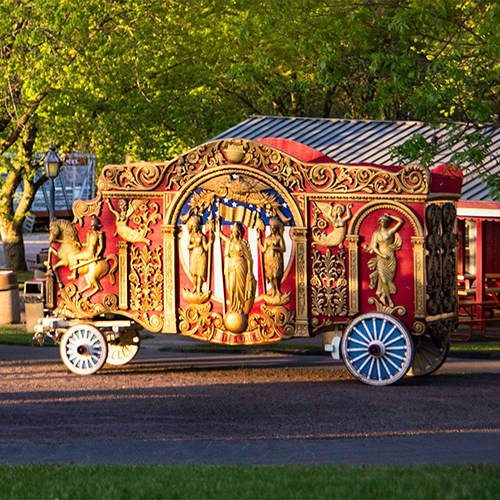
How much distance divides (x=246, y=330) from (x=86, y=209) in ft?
9.32

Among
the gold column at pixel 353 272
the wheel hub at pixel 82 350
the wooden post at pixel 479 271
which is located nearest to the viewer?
the gold column at pixel 353 272

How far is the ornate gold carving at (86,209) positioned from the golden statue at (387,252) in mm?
3874

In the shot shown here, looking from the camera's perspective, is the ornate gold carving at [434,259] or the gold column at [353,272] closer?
the ornate gold carving at [434,259]

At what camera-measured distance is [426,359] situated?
578 inches

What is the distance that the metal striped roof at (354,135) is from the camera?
2211 cm

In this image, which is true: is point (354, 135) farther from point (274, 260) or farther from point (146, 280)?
point (146, 280)

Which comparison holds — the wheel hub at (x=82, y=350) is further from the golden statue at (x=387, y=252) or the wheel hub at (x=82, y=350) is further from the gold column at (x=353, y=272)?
the golden statue at (x=387, y=252)

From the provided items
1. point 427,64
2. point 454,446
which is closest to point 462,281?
point 427,64

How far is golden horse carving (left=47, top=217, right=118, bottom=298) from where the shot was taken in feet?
Result: 48.4

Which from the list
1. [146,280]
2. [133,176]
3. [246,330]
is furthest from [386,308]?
[133,176]

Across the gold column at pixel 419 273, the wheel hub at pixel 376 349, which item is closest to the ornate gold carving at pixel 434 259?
the gold column at pixel 419 273

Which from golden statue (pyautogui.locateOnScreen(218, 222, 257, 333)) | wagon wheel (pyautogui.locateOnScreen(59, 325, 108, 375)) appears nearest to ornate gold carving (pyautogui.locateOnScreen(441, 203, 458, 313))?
golden statue (pyautogui.locateOnScreen(218, 222, 257, 333))

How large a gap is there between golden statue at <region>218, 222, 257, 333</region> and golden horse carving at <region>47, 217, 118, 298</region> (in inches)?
65.4

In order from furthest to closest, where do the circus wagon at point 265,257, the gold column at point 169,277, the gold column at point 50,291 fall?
the gold column at point 50,291
the gold column at point 169,277
the circus wagon at point 265,257
